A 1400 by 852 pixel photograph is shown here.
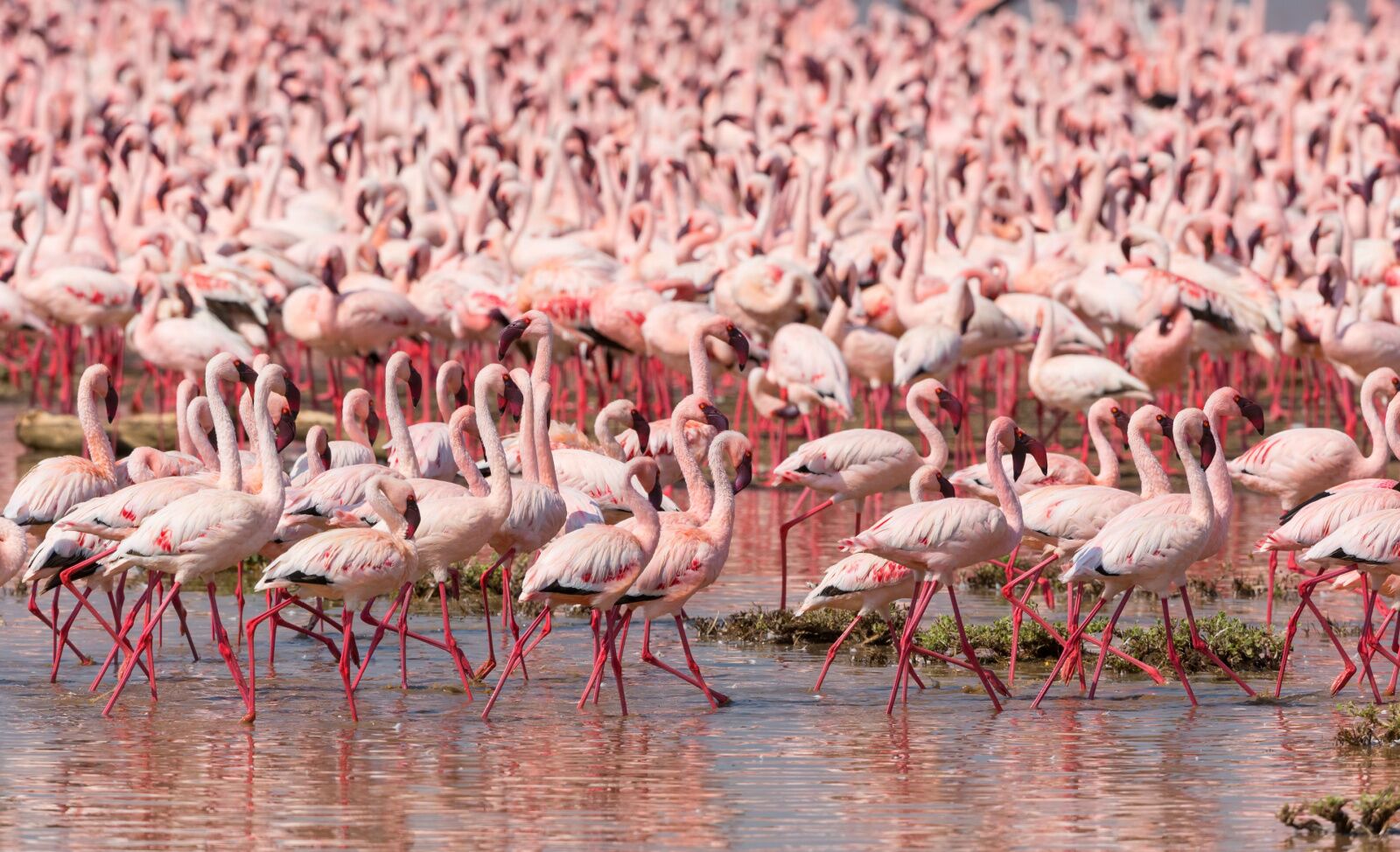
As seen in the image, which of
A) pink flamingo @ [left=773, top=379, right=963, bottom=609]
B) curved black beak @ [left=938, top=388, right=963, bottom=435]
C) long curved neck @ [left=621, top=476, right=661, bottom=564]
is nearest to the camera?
long curved neck @ [left=621, top=476, right=661, bottom=564]

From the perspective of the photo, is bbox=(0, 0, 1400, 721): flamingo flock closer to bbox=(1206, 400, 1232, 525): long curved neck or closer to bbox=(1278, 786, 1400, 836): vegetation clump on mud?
bbox=(1206, 400, 1232, 525): long curved neck

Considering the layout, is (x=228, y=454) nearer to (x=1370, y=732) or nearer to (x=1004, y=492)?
(x=1004, y=492)

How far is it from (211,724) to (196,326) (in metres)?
7.74

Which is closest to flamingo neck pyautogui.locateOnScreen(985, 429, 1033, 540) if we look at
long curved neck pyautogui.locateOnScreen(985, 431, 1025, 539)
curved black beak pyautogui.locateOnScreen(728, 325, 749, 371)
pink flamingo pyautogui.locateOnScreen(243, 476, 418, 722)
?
long curved neck pyautogui.locateOnScreen(985, 431, 1025, 539)

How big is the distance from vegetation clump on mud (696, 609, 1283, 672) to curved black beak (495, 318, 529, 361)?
4.75 feet

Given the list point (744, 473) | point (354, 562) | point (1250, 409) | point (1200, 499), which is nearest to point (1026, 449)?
point (1200, 499)

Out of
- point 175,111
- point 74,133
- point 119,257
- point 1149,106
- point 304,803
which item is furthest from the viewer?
point 1149,106

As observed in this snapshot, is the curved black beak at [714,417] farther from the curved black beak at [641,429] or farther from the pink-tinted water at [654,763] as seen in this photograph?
the pink-tinted water at [654,763]

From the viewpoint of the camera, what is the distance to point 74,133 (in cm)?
2730

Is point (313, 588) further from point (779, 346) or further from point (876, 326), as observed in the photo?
point (876, 326)

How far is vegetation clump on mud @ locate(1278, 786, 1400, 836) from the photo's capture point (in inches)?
→ 256

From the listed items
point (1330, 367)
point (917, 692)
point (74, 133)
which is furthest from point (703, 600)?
point (74, 133)

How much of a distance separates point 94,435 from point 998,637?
12.3ft

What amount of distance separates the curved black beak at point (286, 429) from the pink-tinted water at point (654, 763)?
2.81 ft
